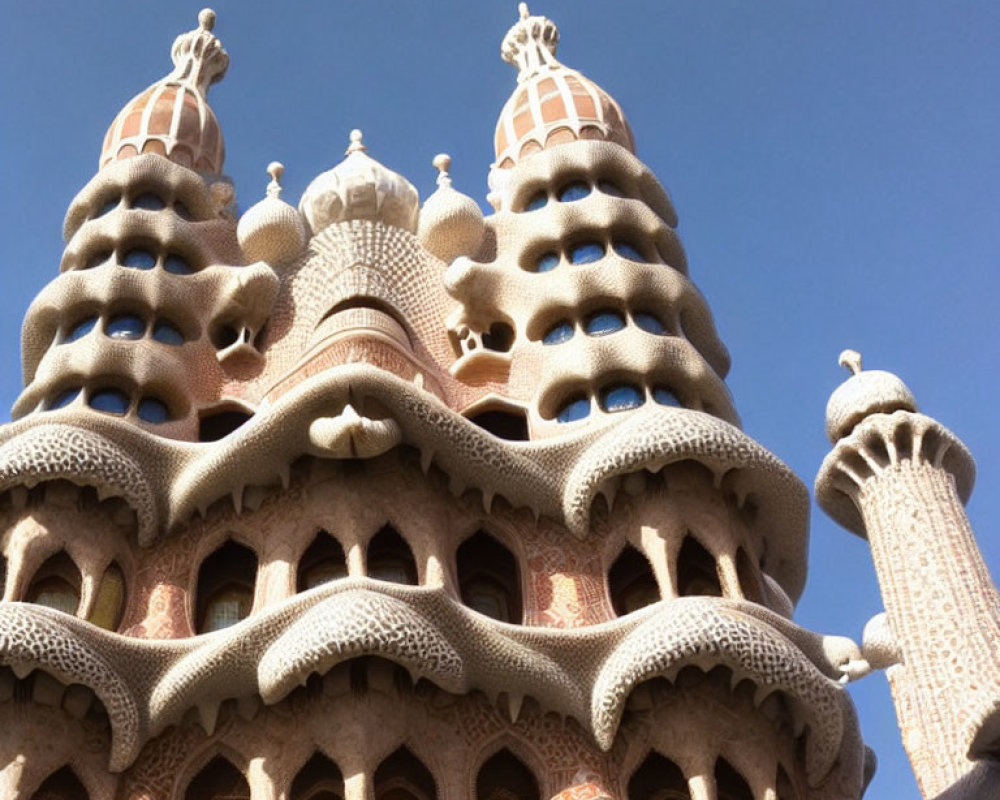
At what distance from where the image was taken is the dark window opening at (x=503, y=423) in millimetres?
17359

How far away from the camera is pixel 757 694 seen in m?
13.5

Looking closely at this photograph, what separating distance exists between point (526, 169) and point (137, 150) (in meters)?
4.83

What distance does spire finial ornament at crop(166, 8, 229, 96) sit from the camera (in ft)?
73.7

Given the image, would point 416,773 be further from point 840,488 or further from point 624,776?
point 840,488

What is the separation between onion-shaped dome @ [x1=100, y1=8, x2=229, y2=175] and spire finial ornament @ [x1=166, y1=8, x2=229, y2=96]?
19mm

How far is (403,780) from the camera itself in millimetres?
13195

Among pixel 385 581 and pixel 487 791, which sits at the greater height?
pixel 385 581

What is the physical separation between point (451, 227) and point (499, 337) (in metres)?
1.38

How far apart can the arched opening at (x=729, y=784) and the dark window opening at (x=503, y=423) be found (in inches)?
187

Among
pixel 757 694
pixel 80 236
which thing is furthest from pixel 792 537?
pixel 80 236

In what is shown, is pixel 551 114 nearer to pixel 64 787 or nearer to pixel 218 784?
pixel 218 784

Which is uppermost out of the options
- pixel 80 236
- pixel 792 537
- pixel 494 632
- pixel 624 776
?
pixel 80 236

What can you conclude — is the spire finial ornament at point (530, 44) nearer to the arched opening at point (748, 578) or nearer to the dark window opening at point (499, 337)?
the dark window opening at point (499, 337)

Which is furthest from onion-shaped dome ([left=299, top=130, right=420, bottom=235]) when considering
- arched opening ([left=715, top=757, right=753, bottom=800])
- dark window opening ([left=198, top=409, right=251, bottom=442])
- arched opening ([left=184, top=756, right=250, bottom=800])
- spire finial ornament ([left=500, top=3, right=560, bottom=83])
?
arched opening ([left=715, top=757, right=753, bottom=800])
